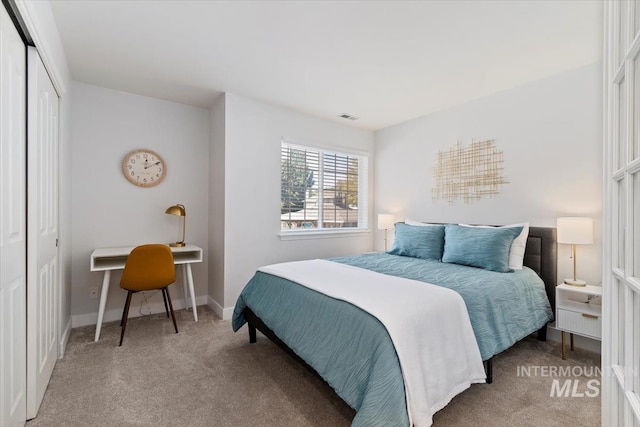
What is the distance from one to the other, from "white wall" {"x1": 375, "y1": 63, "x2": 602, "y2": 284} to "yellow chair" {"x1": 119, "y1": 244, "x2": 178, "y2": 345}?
3.10 m

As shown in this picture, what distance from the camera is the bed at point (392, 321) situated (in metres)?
1.46

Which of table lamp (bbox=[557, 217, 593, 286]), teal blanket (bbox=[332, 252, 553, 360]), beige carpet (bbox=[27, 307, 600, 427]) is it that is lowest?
beige carpet (bbox=[27, 307, 600, 427])

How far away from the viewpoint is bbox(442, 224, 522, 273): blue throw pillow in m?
2.69

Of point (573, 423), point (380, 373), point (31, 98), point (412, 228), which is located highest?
point (31, 98)

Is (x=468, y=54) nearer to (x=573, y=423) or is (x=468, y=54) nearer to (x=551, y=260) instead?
(x=551, y=260)

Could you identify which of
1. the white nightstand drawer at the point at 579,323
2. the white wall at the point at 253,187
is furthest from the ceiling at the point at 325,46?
the white nightstand drawer at the point at 579,323

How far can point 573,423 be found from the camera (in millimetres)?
1708

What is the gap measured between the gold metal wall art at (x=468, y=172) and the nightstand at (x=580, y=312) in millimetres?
1202

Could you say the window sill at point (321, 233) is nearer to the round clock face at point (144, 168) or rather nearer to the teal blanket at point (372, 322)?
the teal blanket at point (372, 322)

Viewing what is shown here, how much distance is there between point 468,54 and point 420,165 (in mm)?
1752

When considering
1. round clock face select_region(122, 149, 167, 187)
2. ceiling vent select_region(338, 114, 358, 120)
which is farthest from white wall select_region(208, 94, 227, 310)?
ceiling vent select_region(338, 114, 358, 120)

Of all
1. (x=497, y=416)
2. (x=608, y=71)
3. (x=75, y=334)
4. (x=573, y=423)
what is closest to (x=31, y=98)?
(x=75, y=334)

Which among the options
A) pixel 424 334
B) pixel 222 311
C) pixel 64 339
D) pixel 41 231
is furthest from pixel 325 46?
pixel 64 339

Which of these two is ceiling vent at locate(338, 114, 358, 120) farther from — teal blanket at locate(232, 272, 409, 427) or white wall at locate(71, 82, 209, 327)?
teal blanket at locate(232, 272, 409, 427)
